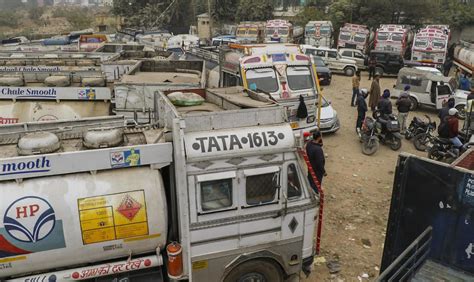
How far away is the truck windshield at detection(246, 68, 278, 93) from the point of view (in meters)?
11.7

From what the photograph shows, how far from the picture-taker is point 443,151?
1138 cm

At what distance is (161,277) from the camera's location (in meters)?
5.57

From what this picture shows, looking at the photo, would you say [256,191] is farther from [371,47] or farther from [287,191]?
[371,47]

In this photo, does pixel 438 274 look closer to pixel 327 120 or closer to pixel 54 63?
pixel 327 120

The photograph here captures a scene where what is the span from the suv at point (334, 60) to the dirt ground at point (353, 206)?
11545 mm

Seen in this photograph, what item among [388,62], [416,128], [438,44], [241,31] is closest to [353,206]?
[416,128]

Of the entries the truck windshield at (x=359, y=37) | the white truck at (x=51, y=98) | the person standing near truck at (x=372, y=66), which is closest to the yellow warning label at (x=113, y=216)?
the white truck at (x=51, y=98)

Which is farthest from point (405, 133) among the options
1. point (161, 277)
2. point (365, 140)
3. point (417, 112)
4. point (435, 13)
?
point (435, 13)

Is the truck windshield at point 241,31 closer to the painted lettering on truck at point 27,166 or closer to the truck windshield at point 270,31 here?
the truck windshield at point 270,31

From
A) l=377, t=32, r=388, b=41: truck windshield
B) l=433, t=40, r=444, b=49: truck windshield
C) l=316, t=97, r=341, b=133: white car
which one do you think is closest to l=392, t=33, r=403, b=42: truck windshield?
l=377, t=32, r=388, b=41: truck windshield

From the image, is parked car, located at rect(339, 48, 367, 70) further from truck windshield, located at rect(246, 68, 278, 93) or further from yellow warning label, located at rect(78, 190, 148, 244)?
yellow warning label, located at rect(78, 190, 148, 244)

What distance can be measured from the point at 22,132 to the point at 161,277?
9.48 ft

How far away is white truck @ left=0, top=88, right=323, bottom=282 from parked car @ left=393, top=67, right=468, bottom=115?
13.1 meters

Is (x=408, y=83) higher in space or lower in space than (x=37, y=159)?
lower
